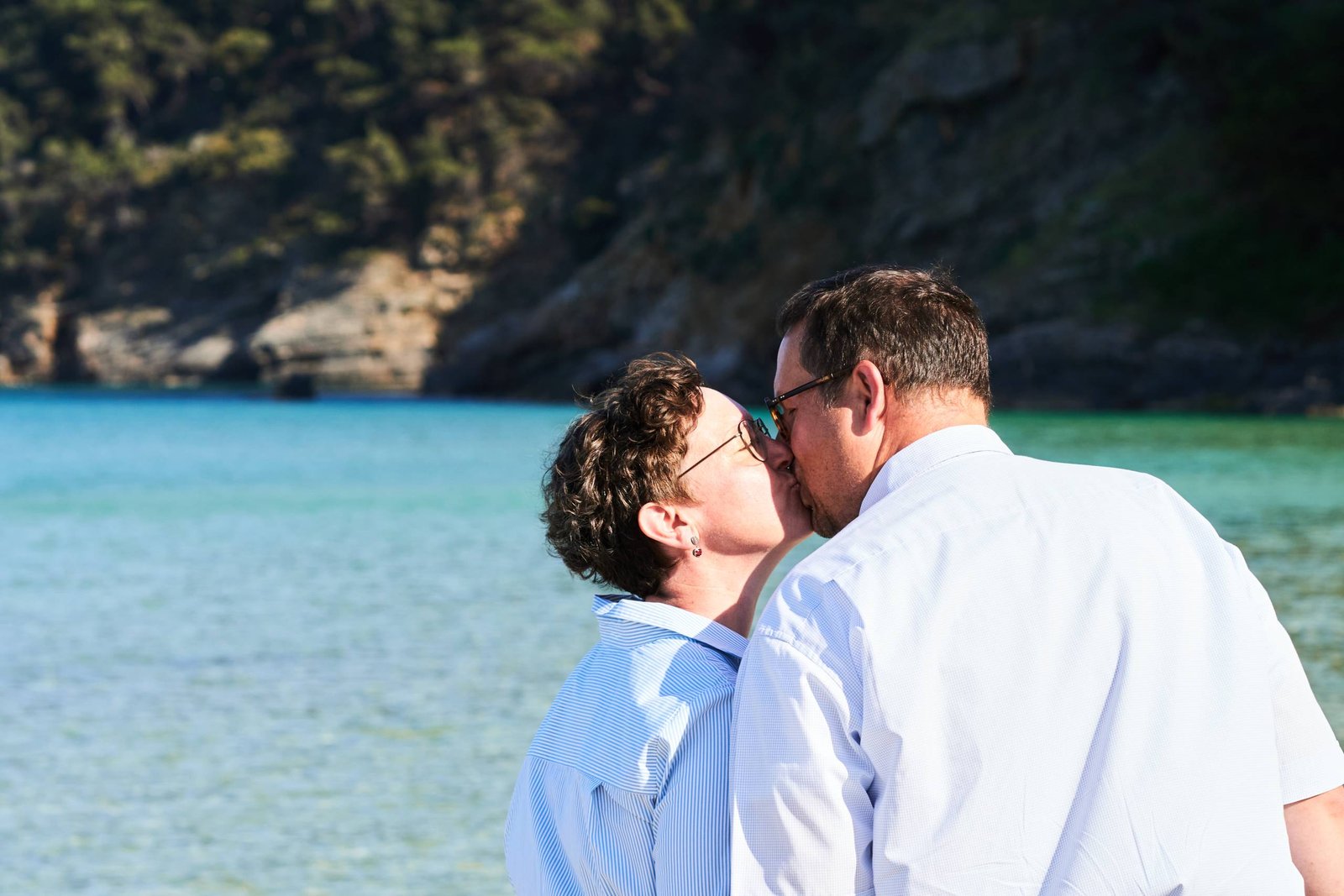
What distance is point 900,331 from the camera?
194cm

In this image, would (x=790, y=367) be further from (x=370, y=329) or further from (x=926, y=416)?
(x=370, y=329)

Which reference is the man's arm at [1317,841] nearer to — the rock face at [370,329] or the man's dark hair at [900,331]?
the man's dark hair at [900,331]

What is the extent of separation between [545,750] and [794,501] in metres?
0.55

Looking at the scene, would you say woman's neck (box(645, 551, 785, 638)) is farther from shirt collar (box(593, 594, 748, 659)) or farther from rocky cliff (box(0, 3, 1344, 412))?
rocky cliff (box(0, 3, 1344, 412))

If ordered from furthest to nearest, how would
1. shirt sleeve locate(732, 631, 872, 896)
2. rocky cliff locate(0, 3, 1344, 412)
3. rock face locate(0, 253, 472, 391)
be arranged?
rock face locate(0, 253, 472, 391) → rocky cliff locate(0, 3, 1344, 412) → shirt sleeve locate(732, 631, 872, 896)

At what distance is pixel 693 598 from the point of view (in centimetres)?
225

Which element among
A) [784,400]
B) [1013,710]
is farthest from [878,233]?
[1013,710]

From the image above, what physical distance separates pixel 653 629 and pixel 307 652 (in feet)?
29.1

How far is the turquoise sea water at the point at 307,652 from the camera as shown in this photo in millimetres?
6367

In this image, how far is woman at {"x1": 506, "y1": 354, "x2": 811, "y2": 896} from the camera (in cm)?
185

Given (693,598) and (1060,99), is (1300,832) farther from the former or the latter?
(1060,99)

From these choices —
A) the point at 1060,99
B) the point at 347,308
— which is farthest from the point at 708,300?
the point at 347,308

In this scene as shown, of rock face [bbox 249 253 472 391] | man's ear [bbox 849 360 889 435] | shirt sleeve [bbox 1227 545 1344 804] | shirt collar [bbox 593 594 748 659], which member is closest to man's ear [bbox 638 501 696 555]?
shirt collar [bbox 593 594 748 659]

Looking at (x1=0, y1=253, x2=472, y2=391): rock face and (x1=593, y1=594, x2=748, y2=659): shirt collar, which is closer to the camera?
(x1=593, y1=594, x2=748, y2=659): shirt collar
